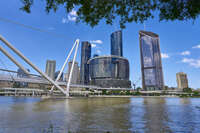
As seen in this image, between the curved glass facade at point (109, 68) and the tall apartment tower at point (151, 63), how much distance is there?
27.5 meters

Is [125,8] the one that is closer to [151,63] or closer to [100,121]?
[100,121]

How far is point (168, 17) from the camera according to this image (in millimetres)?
5328

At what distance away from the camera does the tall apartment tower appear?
566 ft

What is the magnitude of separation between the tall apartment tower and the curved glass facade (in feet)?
90.2

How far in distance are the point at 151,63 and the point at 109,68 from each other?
2331 inches

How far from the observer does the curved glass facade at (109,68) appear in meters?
167

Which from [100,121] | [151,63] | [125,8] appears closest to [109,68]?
[151,63]

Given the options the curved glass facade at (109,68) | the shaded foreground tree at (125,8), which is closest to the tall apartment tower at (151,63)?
the curved glass facade at (109,68)

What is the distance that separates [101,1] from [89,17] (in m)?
0.86

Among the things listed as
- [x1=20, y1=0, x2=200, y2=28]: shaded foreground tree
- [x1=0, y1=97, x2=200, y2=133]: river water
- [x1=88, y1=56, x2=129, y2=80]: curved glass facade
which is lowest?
[x1=0, y1=97, x2=200, y2=133]: river water

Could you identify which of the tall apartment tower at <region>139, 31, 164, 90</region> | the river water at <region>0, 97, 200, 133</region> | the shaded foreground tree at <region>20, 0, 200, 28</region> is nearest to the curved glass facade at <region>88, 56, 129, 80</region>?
the tall apartment tower at <region>139, 31, 164, 90</region>

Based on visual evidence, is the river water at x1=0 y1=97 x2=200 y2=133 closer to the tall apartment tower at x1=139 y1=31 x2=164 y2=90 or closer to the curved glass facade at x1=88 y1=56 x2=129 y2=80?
the curved glass facade at x1=88 y1=56 x2=129 y2=80

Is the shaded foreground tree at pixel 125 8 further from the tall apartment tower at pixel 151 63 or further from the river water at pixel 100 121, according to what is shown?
the tall apartment tower at pixel 151 63

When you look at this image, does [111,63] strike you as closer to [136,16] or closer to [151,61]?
[151,61]
